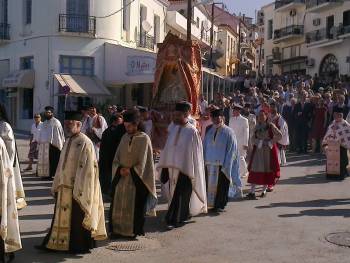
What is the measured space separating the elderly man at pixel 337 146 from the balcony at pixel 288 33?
37.5m

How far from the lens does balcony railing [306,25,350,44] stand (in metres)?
42.2

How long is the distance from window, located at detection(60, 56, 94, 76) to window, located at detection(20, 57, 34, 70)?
192cm

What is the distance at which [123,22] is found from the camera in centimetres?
3094

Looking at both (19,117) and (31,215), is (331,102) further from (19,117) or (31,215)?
(19,117)

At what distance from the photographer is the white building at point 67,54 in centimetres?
2842

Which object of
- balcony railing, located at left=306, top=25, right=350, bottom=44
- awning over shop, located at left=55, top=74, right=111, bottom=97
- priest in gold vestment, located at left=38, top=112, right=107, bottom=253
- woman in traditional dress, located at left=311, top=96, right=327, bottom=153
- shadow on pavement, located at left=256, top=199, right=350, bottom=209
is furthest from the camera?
balcony railing, located at left=306, top=25, right=350, bottom=44

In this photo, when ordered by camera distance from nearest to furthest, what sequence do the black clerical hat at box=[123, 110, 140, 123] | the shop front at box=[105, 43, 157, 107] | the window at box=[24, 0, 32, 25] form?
1. the black clerical hat at box=[123, 110, 140, 123]
2. the shop front at box=[105, 43, 157, 107]
3. the window at box=[24, 0, 32, 25]

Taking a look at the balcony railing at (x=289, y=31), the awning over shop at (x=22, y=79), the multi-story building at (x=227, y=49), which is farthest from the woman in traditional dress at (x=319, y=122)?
the multi-story building at (x=227, y=49)

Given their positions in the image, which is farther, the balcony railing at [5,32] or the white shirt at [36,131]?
the balcony railing at [5,32]

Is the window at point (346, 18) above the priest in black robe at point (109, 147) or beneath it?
above

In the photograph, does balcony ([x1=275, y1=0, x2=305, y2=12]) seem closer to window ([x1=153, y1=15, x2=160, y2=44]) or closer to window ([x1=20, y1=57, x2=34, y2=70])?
window ([x1=153, y1=15, x2=160, y2=44])

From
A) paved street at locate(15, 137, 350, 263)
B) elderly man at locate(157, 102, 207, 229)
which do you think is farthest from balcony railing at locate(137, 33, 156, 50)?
elderly man at locate(157, 102, 207, 229)

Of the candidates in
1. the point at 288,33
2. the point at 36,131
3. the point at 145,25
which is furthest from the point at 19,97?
the point at 288,33

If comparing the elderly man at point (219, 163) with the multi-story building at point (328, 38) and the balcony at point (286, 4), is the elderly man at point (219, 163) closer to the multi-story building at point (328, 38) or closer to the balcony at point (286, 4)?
the multi-story building at point (328, 38)
